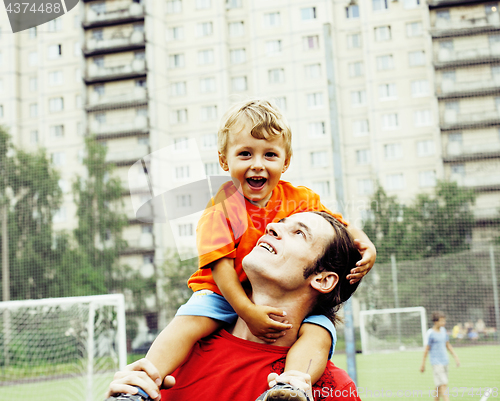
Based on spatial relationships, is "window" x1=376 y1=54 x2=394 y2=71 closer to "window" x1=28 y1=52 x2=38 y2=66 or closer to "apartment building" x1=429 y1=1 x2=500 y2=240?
"apartment building" x1=429 y1=1 x2=500 y2=240

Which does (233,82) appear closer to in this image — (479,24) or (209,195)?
(479,24)

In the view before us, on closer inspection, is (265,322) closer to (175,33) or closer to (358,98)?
(358,98)

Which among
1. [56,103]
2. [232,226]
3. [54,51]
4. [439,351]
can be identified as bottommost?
[439,351]

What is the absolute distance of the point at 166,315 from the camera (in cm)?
967

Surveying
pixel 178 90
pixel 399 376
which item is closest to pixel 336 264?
pixel 399 376

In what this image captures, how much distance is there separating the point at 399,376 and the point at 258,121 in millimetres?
6110

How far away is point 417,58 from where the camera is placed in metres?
10.0

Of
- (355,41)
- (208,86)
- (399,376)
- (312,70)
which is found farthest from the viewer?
(208,86)

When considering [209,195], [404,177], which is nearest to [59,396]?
[209,195]

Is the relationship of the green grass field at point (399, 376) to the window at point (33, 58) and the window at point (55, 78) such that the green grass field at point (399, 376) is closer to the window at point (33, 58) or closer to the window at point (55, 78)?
the window at point (55, 78)

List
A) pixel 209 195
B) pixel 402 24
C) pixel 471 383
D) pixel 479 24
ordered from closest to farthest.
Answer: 1. pixel 209 195
2. pixel 471 383
3. pixel 402 24
4. pixel 479 24

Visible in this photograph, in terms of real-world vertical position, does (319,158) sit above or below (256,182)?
above

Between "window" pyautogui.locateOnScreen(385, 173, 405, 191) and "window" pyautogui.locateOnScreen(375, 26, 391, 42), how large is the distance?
268 cm

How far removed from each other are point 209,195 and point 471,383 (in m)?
5.30
